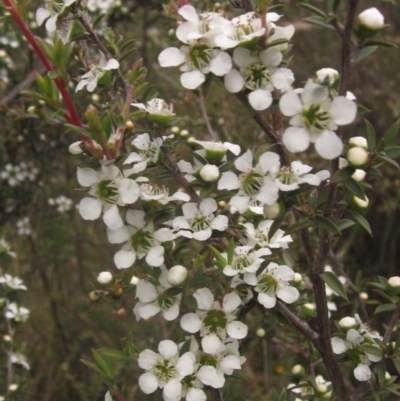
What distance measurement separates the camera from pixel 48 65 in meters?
0.99

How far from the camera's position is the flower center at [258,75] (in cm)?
93

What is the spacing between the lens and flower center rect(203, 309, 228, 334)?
3.51 feet

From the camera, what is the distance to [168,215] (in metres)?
1.09

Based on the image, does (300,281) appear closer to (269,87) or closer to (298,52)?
(269,87)

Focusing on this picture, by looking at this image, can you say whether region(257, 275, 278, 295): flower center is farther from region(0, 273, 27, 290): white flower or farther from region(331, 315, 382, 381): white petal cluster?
region(0, 273, 27, 290): white flower

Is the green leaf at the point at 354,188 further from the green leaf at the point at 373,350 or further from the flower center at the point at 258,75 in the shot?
the green leaf at the point at 373,350

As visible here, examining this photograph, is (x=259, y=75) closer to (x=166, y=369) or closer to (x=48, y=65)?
(x=48, y=65)

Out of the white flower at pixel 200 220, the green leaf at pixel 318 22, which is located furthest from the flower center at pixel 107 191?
the green leaf at pixel 318 22

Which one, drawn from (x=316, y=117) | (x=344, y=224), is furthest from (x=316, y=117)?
(x=344, y=224)

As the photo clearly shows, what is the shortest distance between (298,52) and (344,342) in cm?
403

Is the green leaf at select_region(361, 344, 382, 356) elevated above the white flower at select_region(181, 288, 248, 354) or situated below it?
below

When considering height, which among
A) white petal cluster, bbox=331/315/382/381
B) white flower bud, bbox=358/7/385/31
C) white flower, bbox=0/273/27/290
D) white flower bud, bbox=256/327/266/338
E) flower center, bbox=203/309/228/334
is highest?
white flower bud, bbox=358/7/385/31

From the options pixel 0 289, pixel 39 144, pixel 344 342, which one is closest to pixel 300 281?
pixel 344 342

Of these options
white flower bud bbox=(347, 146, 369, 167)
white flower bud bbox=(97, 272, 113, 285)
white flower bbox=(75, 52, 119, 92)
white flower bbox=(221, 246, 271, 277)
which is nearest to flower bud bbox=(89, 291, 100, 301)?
white flower bud bbox=(97, 272, 113, 285)
